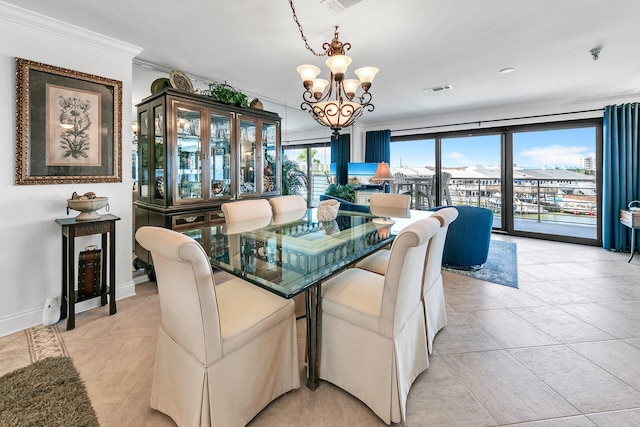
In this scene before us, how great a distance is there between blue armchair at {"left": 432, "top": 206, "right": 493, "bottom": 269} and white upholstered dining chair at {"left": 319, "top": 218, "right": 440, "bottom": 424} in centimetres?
219

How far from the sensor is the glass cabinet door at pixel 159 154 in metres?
3.00

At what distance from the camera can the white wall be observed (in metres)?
2.18

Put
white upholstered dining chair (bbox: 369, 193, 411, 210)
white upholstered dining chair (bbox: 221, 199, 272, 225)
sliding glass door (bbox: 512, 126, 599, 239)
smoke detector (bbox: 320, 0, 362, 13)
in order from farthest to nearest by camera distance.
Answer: sliding glass door (bbox: 512, 126, 599, 239) < white upholstered dining chair (bbox: 369, 193, 411, 210) < white upholstered dining chair (bbox: 221, 199, 272, 225) < smoke detector (bbox: 320, 0, 362, 13)

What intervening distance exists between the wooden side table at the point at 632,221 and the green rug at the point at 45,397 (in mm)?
5969

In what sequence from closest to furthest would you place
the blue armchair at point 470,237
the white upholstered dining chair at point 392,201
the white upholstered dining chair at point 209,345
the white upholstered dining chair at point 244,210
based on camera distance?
the white upholstered dining chair at point 209,345 → the white upholstered dining chair at point 244,210 → the blue armchair at point 470,237 → the white upholstered dining chair at point 392,201

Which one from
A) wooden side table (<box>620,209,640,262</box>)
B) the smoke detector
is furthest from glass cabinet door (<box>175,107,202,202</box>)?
wooden side table (<box>620,209,640,262</box>)

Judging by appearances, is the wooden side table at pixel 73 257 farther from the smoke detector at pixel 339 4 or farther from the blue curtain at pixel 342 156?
the blue curtain at pixel 342 156

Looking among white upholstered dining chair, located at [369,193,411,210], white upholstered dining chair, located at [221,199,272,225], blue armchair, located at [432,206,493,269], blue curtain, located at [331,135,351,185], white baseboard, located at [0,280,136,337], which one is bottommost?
white baseboard, located at [0,280,136,337]

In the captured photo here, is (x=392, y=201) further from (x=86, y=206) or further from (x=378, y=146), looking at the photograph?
(x=378, y=146)

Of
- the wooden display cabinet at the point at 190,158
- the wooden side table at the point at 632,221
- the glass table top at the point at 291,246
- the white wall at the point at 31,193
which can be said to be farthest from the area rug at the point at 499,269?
the white wall at the point at 31,193

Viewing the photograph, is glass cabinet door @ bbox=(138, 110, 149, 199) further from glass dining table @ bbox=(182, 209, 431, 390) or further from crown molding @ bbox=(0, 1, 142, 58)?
glass dining table @ bbox=(182, 209, 431, 390)

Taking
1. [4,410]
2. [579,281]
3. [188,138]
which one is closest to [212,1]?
[188,138]

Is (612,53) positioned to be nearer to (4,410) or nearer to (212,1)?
(212,1)

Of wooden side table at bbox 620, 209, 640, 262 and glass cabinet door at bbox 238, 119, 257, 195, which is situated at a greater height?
glass cabinet door at bbox 238, 119, 257, 195
